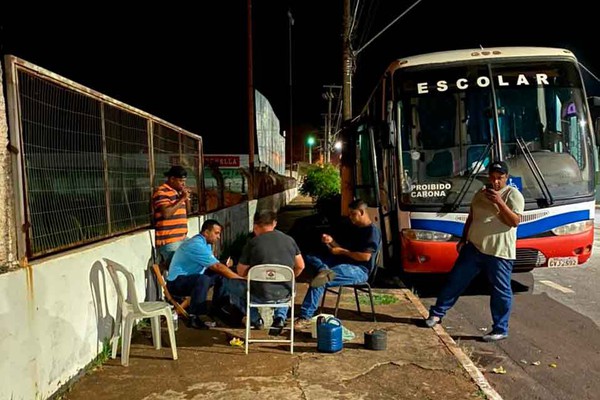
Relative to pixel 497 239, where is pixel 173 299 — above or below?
below

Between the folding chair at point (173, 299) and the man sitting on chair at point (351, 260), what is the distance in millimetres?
1224

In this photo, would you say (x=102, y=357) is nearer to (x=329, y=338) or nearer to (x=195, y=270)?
(x=195, y=270)

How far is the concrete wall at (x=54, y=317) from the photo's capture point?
11.0 ft

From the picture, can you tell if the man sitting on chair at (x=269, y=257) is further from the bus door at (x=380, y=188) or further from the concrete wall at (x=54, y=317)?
the bus door at (x=380, y=188)

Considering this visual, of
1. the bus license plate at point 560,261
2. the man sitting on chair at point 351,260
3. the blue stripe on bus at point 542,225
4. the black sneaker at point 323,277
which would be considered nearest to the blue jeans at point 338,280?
the man sitting on chair at point 351,260

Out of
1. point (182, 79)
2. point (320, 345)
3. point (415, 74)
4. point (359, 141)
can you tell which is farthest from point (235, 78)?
point (320, 345)

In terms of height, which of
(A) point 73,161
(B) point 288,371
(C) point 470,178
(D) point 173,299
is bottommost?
(B) point 288,371

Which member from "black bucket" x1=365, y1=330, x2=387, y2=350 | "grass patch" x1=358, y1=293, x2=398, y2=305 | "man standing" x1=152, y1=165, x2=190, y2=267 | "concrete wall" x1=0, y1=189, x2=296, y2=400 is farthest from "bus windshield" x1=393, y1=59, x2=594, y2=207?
"concrete wall" x1=0, y1=189, x2=296, y2=400

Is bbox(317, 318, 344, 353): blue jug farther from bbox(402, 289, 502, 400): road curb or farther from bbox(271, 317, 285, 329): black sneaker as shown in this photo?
bbox(402, 289, 502, 400): road curb

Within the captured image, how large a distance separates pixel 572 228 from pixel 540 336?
1853mm

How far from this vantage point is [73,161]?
4988 millimetres

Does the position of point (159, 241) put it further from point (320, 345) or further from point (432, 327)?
point (432, 327)

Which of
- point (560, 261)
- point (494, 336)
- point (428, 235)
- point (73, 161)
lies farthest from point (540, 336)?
point (73, 161)

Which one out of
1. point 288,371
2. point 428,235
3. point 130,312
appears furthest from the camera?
point 428,235
